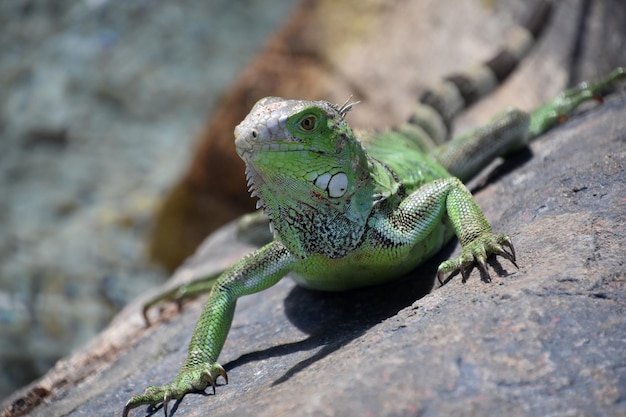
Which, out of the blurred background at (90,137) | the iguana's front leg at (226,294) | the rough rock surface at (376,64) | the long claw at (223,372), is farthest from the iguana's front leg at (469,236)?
the blurred background at (90,137)

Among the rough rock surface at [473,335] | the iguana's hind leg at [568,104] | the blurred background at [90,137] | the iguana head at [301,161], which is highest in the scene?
the blurred background at [90,137]

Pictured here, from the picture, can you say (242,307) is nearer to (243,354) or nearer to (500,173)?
(243,354)

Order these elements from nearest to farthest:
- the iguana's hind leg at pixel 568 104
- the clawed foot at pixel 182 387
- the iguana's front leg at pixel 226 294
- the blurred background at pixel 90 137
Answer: the clawed foot at pixel 182 387 → the iguana's front leg at pixel 226 294 → the iguana's hind leg at pixel 568 104 → the blurred background at pixel 90 137

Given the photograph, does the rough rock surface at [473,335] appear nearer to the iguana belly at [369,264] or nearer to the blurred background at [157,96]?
the iguana belly at [369,264]

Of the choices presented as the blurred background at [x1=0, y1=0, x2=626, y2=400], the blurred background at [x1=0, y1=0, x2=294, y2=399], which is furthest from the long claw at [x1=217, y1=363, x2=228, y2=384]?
the blurred background at [x1=0, y1=0, x2=294, y2=399]

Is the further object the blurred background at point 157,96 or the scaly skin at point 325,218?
the blurred background at point 157,96

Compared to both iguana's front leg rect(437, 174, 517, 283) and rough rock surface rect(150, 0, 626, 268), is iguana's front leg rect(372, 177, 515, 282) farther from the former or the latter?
rough rock surface rect(150, 0, 626, 268)

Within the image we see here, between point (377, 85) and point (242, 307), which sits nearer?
point (242, 307)

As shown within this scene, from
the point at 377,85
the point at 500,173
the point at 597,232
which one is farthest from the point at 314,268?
the point at 377,85
